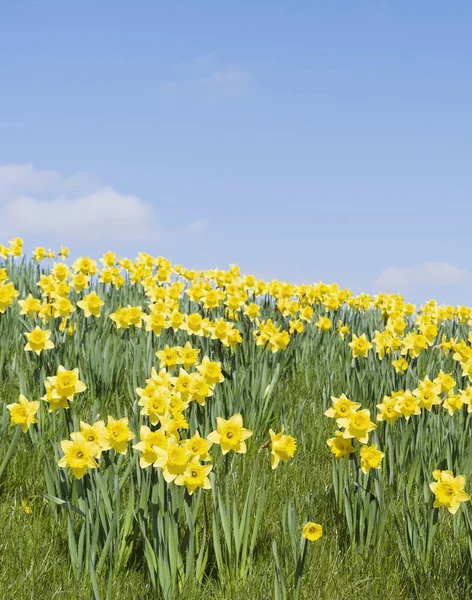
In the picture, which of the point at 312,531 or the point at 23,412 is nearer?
the point at 312,531

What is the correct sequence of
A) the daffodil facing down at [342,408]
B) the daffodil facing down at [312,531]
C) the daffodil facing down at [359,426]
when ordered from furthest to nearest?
the daffodil facing down at [342,408], the daffodil facing down at [359,426], the daffodil facing down at [312,531]

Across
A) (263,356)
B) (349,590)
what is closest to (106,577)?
(349,590)

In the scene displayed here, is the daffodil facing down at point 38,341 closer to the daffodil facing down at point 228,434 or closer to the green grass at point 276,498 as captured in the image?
the green grass at point 276,498

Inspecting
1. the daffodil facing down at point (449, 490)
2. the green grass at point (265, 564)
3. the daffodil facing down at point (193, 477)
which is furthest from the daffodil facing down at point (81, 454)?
the daffodil facing down at point (449, 490)

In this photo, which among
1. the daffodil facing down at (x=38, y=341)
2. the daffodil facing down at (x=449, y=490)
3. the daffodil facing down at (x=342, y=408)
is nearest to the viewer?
the daffodil facing down at (x=449, y=490)

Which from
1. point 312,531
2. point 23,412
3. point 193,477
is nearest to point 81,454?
point 193,477

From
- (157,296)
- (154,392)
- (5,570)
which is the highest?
(157,296)

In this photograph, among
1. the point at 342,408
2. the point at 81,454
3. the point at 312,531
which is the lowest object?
the point at 312,531

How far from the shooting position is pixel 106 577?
2641 mm

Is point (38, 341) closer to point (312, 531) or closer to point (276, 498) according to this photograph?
point (276, 498)

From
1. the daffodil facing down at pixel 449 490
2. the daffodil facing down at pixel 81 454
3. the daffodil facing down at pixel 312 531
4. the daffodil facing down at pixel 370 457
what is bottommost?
the daffodil facing down at pixel 312 531

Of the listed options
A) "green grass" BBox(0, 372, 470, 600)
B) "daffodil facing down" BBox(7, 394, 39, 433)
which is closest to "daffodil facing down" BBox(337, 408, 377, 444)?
"green grass" BBox(0, 372, 470, 600)

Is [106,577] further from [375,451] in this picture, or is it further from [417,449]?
[417,449]

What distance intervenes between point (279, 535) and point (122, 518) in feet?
2.45
